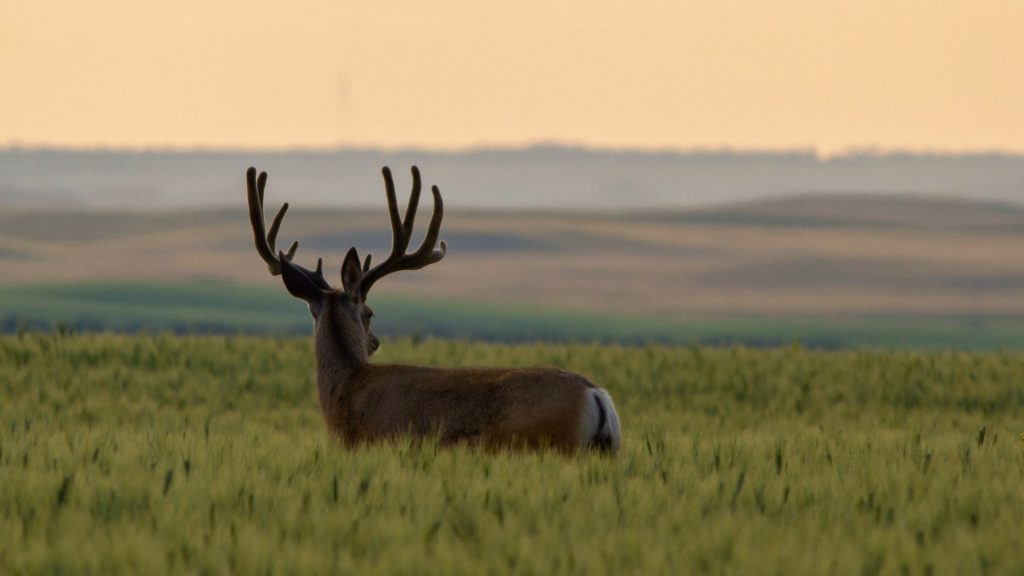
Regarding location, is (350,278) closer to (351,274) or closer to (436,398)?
(351,274)

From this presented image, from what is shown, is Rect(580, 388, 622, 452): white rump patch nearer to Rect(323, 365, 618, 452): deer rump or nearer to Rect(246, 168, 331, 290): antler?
Rect(323, 365, 618, 452): deer rump

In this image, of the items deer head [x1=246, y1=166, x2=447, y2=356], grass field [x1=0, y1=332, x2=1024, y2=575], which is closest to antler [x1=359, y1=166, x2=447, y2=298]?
deer head [x1=246, y1=166, x2=447, y2=356]

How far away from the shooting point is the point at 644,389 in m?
19.9

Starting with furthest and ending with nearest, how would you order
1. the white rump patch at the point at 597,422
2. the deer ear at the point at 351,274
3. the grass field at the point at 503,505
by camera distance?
the deer ear at the point at 351,274 → the white rump patch at the point at 597,422 → the grass field at the point at 503,505

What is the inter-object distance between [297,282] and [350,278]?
1.24ft

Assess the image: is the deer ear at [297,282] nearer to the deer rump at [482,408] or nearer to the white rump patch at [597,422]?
the deer rump at [482,408]

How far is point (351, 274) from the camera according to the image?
11.9 m

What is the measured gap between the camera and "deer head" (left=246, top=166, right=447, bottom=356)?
39.1 feet

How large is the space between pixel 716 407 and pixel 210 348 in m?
6.76

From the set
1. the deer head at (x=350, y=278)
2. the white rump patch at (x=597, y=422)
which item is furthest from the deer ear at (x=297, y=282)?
the white rump patch at (x=597, y=422)

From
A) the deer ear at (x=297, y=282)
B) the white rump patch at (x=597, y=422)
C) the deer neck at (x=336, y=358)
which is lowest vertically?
the white rump patch at (x=597, y=422)

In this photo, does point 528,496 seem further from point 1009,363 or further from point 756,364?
point 1009,363

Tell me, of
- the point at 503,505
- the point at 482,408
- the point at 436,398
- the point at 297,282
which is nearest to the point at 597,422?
the point at 482,408

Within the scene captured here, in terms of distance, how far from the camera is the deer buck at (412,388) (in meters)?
10.3
